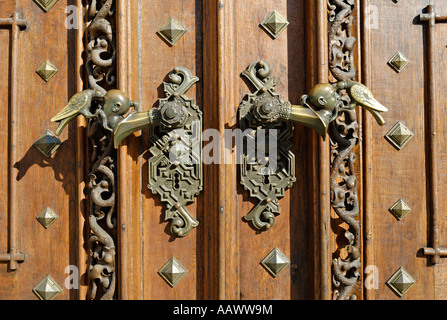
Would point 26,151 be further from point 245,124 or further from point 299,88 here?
point 299,88

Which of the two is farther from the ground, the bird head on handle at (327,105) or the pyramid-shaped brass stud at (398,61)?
the pyramid-shaped brass stud at (398,61)

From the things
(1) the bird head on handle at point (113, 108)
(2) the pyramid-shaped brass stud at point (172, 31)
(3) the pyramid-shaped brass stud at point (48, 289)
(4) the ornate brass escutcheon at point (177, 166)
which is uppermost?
(2) the pyramid-shaped brass stud at point (172, 31)

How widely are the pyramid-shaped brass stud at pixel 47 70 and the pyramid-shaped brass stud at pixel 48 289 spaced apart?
55 centimetres

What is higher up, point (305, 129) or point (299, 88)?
point (299, 88)

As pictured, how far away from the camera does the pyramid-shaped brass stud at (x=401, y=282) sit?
1099 mm

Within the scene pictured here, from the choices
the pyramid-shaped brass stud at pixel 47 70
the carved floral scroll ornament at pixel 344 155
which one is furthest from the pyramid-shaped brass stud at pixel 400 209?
the pyramid-shaped brass stud at pixel 47 70

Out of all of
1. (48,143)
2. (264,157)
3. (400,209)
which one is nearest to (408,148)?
(400,209)

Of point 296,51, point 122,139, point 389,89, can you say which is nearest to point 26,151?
point 122,139

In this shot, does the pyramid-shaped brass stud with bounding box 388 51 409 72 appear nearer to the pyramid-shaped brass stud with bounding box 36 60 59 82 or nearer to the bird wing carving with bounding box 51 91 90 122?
the bird wing carving with bounding box 51 91 90 122

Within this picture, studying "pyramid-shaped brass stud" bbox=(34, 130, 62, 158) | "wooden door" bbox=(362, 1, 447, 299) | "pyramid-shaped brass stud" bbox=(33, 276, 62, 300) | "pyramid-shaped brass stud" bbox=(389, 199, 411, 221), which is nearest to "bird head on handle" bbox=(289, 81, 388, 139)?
"wooden door" bbox=(362, 1, 447, 299)

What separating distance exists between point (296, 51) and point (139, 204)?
0.60 metres

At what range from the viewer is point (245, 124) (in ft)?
3.58

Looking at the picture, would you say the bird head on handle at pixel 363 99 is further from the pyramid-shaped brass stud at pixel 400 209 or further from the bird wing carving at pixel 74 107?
the bird wing carving at pixel 74 107

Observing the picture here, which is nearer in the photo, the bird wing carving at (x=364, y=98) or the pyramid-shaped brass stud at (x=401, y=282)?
the bird wing carving at (x=364, y=98)
